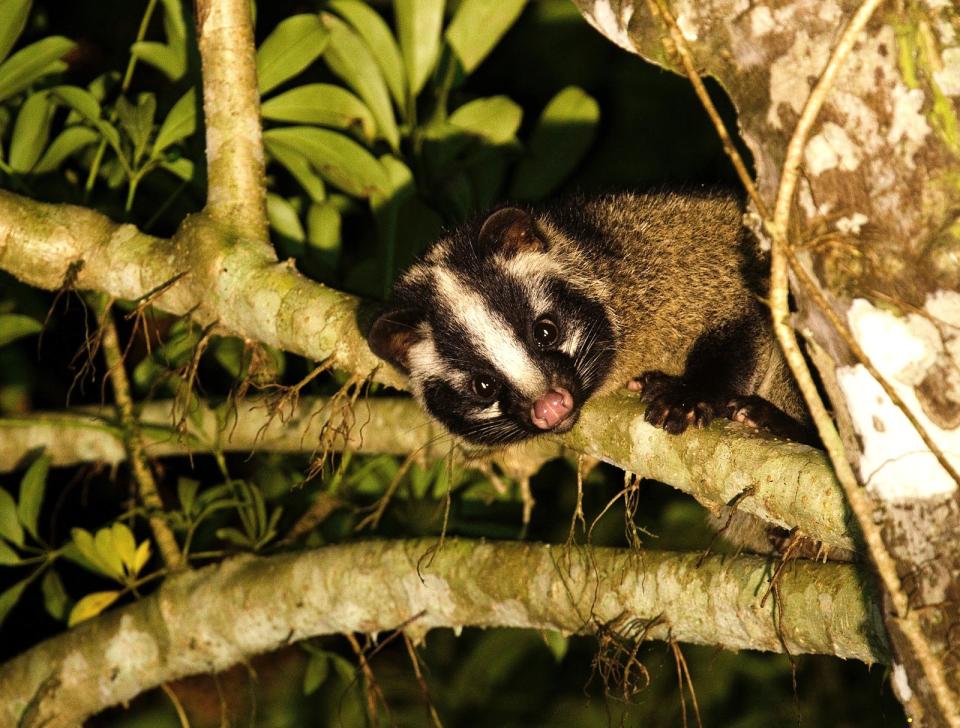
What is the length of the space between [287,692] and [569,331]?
7.91 feet

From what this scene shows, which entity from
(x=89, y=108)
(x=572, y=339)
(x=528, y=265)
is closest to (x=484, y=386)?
(x=572, y=339)

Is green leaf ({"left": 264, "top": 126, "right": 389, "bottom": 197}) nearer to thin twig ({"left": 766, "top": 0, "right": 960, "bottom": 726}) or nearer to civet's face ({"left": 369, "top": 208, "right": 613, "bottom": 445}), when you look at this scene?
civet's face ({"left": 369, "top": 208, "right": 613, "bottom": 445})

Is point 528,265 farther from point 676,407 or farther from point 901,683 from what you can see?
point 901,683

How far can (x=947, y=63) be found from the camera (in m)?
1.78

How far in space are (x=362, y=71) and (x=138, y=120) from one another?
30.5 inches

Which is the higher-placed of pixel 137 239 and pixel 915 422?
pixel 915 422

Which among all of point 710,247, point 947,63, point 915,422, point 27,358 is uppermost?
point 947,63

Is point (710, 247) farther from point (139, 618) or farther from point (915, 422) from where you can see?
point (139, 618)

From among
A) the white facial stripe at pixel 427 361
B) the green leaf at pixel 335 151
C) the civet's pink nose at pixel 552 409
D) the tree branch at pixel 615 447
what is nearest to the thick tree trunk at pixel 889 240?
the tree branch at pixel 615 447

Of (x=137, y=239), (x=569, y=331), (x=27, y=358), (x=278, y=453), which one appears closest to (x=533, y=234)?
(x=569, y=331)

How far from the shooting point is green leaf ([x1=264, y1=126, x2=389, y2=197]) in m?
3.68

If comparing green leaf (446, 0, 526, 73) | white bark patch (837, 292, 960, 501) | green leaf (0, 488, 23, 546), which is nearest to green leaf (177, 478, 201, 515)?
green leaf (0, 488, 23, 546)

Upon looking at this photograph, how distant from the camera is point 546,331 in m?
3.35

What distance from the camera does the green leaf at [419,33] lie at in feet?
12.3
